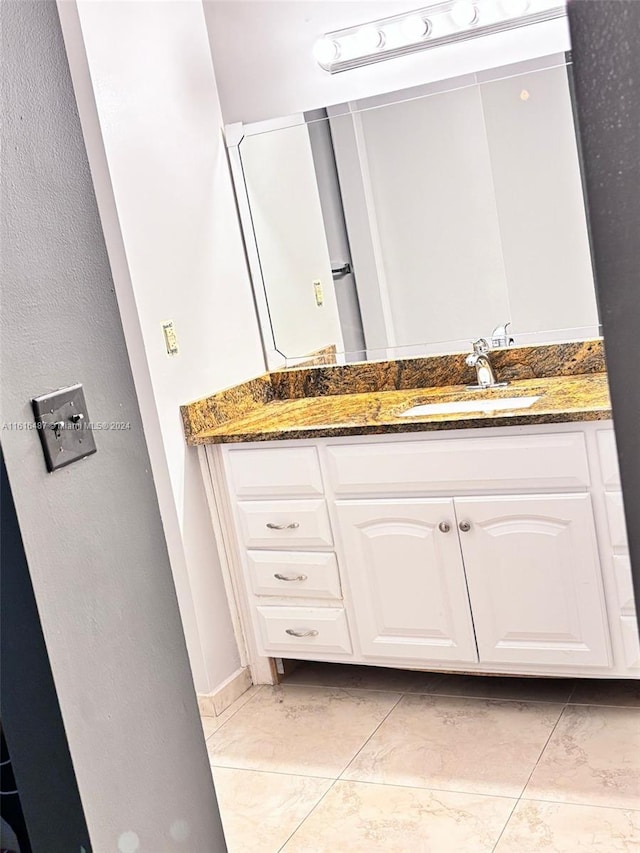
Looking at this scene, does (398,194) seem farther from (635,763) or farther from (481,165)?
(635,763)

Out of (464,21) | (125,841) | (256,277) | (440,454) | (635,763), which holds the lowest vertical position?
(635,763)

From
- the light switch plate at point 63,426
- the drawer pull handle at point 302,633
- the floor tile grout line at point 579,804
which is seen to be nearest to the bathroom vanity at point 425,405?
the drawer pull handle at point 302,633

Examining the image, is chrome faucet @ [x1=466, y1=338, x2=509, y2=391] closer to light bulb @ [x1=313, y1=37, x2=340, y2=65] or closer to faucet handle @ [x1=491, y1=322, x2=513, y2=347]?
faucet handle @ [x1=491, y1=322, x2=513, y2=347]

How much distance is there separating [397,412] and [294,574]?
57 centimetres

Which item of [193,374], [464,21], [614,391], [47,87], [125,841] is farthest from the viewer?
[193,374]

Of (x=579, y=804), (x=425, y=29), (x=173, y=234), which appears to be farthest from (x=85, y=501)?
(x=425, y=29)

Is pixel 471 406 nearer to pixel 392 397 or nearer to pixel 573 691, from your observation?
pixel 392 397

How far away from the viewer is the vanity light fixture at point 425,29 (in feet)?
8.71

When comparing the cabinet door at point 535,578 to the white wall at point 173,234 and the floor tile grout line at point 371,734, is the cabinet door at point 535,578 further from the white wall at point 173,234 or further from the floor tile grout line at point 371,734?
the white wall at point 173,234

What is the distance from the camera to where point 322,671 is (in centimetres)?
304

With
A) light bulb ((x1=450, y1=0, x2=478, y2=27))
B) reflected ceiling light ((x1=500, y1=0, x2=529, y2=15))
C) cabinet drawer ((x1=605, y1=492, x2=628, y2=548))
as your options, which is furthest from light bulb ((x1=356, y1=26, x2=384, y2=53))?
cabinet drawer ((x1=605, y1=492, x2=628, y2=548))

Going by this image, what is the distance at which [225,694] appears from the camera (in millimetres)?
2910

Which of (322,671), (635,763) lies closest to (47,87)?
(635,763)

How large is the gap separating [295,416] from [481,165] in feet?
2.98
